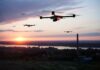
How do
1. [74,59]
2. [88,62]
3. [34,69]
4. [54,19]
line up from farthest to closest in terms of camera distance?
[74,59] → [88,62] → [34,69] → [54,19]

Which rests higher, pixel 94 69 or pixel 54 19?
pixel 54 19

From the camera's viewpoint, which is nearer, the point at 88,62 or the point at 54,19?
the point at 54,19

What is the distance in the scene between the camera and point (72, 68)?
39.3 m

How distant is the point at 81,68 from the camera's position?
39.2m

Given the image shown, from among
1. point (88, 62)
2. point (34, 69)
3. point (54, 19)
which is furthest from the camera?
point (88, 62)

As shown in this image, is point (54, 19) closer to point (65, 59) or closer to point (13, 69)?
point (13, 69)

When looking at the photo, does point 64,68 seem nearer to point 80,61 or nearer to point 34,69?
point 34,69

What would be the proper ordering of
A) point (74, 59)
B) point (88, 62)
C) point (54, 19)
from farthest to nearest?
point (74, 59), point (88, 62), point (54, 19)

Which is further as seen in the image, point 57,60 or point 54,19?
point 57,60

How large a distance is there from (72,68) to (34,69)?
5.81 m


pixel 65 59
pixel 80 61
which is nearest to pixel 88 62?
pixel 80 61

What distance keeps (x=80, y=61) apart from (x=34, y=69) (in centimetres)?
1276

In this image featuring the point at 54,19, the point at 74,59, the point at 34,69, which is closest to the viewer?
the point at 54,19

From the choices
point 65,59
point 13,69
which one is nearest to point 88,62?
point 65,59
